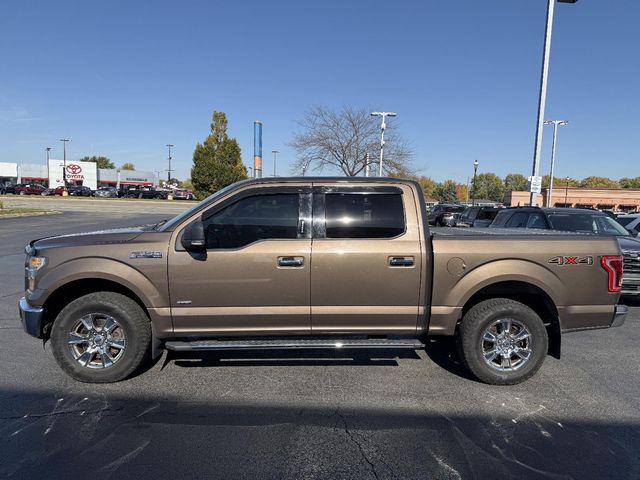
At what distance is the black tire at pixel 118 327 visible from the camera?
13.4 feet

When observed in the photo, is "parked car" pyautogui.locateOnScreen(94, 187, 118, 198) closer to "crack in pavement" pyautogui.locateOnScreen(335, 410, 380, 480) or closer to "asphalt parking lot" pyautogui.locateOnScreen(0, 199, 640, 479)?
"asphalt parking lot" pyautogui.locateOnScreen(0, 199, 640, 479)

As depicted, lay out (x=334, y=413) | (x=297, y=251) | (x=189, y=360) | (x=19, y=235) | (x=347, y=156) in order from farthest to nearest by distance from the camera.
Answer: (x=347, y=156), (x=19, y=235), (x=189, y=360), (x=297, y=251), (x=334, y=413)

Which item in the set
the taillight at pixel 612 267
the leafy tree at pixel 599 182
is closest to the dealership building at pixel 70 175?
the taillight at pixel 612 267

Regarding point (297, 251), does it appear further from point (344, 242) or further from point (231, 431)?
point (231, 431)

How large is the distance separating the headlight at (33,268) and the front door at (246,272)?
1202 mm

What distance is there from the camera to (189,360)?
476 centimetres

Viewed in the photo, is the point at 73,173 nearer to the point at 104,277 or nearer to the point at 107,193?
the point at 107,193

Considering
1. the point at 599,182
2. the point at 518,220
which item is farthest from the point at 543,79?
the point at 599,182

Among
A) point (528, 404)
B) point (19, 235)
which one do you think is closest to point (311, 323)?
point (528, 404)

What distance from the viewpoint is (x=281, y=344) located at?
13.2ft

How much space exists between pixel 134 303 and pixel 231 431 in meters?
1.59

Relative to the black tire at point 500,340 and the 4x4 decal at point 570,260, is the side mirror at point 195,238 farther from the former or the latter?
the 4x4 decal at point 570,260

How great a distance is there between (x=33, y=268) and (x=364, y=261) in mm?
3080

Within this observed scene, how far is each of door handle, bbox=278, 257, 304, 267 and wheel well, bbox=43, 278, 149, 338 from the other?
4.54 feet
